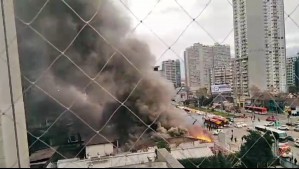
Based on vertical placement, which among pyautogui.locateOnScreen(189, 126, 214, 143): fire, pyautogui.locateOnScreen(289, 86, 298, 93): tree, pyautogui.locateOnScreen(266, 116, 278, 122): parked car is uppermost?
pyautogui.locateOnScreen(289, 86, 298, 93): tree

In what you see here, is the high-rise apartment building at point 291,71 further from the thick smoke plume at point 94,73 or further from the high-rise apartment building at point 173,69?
the thick smoke plume at point 94,73

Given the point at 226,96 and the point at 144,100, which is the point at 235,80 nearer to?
the point at 226,96

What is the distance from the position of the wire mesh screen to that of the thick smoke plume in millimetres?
17

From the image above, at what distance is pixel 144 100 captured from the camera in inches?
209

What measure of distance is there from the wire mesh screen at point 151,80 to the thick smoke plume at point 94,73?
2 centimetres

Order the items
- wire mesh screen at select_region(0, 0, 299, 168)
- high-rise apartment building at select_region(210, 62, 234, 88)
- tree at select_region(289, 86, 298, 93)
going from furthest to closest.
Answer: high-rise apartment building at select_region(210, 62, 234, 88) < tree at select_region(289, 86, 298, 93) < wire mesh screen at select_region(0, 0, 299, 168)

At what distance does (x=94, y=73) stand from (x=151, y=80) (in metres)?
Result: 1.00

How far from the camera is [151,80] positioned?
477 cm

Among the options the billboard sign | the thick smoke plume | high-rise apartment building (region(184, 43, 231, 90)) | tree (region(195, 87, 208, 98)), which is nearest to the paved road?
the billboard sign

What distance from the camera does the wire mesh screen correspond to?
5.63 ft

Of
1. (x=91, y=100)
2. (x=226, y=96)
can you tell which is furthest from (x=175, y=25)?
(x=91, y=100)

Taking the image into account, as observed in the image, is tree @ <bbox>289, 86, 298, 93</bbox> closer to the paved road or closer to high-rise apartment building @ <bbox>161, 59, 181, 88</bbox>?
the paved road

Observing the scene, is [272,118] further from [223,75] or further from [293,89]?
[293,89]

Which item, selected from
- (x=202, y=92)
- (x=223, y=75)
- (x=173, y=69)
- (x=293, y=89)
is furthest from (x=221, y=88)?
(x=293, y=89)
